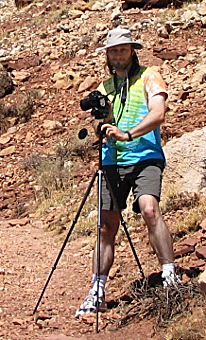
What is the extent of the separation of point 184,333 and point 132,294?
3.33 feet

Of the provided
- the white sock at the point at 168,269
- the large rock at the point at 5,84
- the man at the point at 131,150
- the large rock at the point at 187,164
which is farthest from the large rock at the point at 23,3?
the white sock at the point at 168,269

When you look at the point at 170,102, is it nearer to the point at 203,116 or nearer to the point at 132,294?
the point at 203,116

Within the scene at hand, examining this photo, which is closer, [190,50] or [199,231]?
[199,231]

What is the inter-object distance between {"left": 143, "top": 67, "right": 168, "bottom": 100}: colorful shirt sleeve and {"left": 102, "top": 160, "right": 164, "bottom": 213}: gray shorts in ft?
1.48

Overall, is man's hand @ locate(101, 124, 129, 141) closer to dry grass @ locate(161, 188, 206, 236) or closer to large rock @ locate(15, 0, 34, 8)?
dry grass @ locate(161, 188, 206, 236)

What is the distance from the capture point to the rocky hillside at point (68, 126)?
20.6 feet

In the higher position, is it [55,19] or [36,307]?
[36,307]

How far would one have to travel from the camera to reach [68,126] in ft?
39.7

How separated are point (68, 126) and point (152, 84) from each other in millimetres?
7383

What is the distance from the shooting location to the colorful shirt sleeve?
475cm

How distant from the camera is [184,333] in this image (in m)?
3.97

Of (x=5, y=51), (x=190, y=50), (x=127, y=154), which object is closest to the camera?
(x=127, y=154)

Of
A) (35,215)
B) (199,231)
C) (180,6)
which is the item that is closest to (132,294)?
(199,231)

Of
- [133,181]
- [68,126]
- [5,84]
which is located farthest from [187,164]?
[5,84]
